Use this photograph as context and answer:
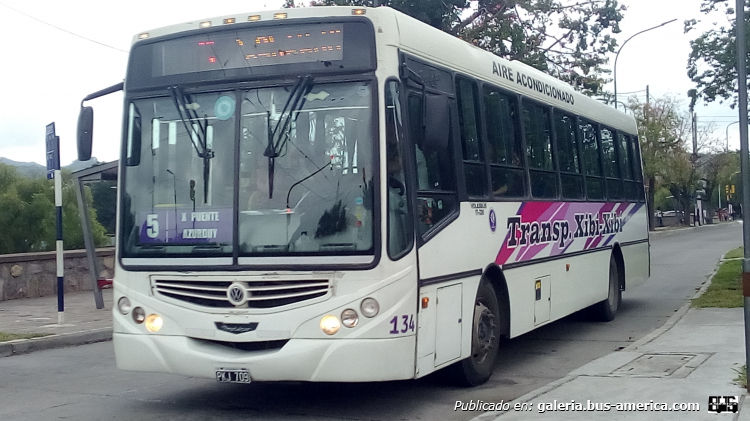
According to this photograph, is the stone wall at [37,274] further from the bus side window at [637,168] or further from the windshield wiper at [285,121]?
the windshield wiper at [285,121]

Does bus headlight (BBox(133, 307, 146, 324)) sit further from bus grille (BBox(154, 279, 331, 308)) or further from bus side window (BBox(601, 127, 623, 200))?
bus side window (BBox(601, 127, 623, 200))

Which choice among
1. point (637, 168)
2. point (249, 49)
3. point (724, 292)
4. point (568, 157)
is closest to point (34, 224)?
point (637, 168)

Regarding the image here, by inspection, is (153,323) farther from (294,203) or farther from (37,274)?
(37,274)

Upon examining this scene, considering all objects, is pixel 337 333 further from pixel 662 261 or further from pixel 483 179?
pixel 662 261

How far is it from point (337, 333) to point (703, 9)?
15695 millimetres

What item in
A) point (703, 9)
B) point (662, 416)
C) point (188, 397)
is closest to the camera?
point (662, 416)

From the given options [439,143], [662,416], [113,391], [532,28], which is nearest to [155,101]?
[439,143]

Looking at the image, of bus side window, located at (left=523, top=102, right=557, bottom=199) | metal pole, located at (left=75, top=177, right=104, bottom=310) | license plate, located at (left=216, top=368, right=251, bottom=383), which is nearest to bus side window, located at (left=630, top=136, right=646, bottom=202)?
bus side window, located at (left=523, top=102, right=557, bottom=199)

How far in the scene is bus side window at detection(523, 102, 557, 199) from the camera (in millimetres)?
10086

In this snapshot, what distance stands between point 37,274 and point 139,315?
458 inches

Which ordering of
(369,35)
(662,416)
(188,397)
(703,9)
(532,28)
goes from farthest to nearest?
(532,28)
(703,9)
(188,397)
(369,35)
(662,416)

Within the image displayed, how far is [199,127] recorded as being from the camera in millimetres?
7242

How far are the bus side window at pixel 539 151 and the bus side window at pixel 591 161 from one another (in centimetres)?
159

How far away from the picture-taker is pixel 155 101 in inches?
295
